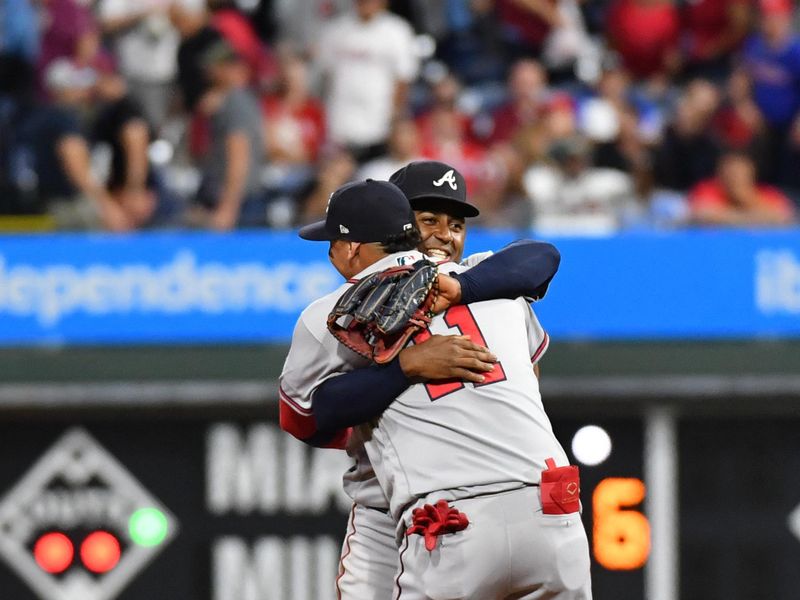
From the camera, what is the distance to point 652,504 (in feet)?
20.0

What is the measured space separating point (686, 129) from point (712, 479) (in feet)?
8.07

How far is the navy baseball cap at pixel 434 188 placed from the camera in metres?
3.83

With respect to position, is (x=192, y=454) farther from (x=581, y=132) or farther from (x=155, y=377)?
(x=581, y=132)

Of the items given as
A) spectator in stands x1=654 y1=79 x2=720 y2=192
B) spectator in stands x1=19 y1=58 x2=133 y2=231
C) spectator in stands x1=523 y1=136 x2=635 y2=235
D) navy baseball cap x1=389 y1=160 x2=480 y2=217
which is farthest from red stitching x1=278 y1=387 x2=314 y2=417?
spectator in stands x1=654 y1=79 x2=720 y2=192

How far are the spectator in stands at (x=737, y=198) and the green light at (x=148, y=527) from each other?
259 centimetres

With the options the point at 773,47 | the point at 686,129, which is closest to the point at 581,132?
the point at 686,129

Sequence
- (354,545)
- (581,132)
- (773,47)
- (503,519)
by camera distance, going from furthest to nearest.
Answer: (773,47)
(581,132)
(354,545)
(503,519)

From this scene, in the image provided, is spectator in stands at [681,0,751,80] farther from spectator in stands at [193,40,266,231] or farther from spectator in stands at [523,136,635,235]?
spectator in stands at [193,40,266,231]

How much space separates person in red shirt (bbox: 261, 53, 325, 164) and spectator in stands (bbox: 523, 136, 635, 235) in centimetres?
134

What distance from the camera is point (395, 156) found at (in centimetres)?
770

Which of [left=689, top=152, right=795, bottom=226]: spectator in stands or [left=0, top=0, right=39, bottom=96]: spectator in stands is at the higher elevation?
[left=0, top=0, right=39, bottom=96]: spectator in stands

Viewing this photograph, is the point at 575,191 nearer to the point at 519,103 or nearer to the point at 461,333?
the point at 519,103

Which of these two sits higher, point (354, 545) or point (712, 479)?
point (712, 479)

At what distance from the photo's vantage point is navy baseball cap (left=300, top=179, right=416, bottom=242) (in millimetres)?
3562
